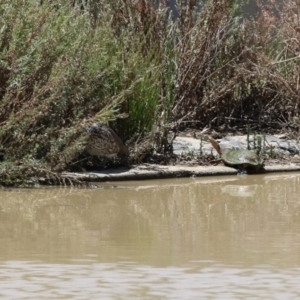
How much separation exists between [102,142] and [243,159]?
1810 millimetres

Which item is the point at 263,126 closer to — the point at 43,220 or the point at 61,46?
the point at 61,46

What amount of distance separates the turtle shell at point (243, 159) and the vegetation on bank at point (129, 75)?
2.63 feet

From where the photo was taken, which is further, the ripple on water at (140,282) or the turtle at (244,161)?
the turtle at (244,161)

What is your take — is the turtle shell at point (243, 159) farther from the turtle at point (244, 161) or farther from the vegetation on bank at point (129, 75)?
the vegetation on bank at point (129, 75)

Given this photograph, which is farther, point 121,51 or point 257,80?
point 257,80

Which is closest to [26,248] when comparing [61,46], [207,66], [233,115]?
Answer: [61,46]

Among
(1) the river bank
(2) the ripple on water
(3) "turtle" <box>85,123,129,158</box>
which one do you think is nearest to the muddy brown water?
(2) the ripple on water

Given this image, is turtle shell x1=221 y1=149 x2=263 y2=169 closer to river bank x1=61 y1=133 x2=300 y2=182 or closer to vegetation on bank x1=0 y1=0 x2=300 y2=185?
river bank x1=61 y1=133 x2=300 y2=182

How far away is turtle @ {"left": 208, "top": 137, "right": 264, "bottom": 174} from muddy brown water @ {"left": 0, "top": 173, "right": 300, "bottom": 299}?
971 mm

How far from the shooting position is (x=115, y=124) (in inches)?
458

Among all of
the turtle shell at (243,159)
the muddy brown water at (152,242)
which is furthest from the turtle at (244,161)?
the muddy brown water at (152,242)

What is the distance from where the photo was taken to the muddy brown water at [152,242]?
5262 mm

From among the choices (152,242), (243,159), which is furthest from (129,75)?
(152,242)

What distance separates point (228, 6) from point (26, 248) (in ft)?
24.8
